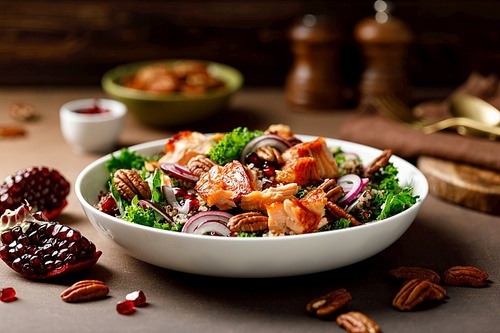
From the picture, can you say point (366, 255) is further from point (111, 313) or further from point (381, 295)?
point (111, 313)

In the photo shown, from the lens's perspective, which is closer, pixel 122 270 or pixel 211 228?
pixel 211 228

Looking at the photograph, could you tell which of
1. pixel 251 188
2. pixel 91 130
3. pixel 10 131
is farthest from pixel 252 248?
pixel 10 131

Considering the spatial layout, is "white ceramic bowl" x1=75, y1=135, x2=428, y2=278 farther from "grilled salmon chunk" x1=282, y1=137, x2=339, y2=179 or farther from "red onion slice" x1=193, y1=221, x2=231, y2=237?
"grilled salmon chunk" x1=282, y1=137, x2=339, y2=179

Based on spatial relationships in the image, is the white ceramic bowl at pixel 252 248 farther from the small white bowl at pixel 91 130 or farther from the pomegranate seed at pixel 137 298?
the small white bowl at pixel 91 130

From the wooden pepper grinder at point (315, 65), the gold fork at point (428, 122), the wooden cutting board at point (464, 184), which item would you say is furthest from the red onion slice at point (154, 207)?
the wooden pepper grinder at point (315, 65)

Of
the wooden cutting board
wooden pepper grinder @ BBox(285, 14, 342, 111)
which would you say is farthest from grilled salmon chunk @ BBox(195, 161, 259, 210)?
wooden pepper grinder @ BBox(285, 14, 342, 111)

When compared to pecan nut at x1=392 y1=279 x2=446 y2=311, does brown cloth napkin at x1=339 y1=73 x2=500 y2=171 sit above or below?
below

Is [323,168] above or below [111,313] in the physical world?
above

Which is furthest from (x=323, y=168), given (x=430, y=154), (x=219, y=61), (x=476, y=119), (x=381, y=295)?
(x=219, y=61)
